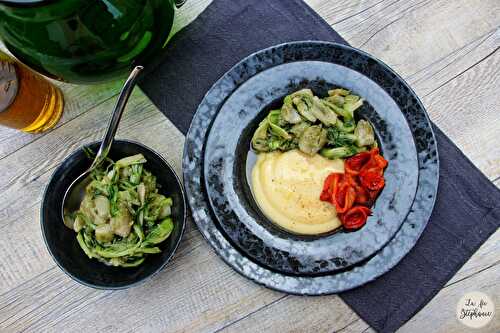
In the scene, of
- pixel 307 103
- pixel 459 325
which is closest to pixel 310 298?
pixel 459 325

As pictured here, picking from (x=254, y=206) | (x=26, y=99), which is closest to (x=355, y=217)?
(x=254, y=206)

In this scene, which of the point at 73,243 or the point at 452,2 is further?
the point at 452,2

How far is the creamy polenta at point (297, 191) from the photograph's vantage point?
1.35 metres

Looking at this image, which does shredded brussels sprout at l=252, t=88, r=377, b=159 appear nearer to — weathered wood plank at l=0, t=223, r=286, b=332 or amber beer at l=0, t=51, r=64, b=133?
weathered wood plank at l=0, t=223, r=286, b=332

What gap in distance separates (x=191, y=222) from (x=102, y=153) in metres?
0.31

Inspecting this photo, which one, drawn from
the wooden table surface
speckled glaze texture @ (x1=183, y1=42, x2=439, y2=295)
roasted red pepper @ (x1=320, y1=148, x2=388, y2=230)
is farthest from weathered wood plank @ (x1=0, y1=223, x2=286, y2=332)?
roasted red pepper @ (x1=320, y1=148, x2=388, y2=230)

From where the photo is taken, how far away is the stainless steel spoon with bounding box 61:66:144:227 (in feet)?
4.15

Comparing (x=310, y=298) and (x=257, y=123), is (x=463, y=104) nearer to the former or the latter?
(x=257, y=123)

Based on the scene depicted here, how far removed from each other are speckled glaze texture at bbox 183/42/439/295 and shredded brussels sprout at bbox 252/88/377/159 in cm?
4

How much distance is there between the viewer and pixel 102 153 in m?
1.28

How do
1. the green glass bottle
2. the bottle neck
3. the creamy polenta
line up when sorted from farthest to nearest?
the creamy polenta < the bottle neck < the green glass bottle

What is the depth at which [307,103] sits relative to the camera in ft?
4.37

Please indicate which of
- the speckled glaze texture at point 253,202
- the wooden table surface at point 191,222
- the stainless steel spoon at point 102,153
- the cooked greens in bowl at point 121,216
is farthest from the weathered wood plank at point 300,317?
the stainless steel spoon at point 102,153

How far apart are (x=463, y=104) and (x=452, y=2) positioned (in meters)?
0.30
